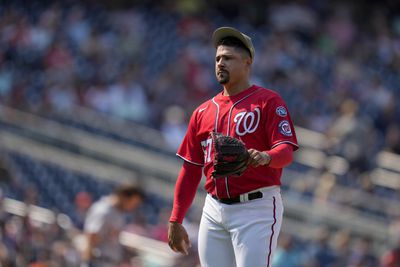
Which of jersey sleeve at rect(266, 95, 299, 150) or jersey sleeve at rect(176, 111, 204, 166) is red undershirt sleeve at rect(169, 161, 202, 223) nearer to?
jersey sleeve at rect(176, 111, 204, 166)

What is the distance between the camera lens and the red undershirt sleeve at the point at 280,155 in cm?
491

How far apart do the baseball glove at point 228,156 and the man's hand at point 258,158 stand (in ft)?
0.08

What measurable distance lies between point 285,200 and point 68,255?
3696mm

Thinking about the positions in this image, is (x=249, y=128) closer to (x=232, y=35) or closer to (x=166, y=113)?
(x=232, y=35)

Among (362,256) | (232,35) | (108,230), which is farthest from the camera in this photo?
(362,256)

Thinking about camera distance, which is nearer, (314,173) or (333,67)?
(314,173)

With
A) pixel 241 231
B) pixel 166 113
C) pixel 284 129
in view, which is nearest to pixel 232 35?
pixel 284 129

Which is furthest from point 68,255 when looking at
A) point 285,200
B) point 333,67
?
point 333,67

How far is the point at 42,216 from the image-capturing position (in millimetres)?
9930

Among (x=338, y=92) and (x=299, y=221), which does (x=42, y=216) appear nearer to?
(x=299, y=221)

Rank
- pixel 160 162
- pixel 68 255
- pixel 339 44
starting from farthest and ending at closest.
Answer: pixel 339 44 → pixel 160 162 → pixel 68 255

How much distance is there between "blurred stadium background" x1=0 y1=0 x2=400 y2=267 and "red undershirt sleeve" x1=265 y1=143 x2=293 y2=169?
3914 millimetres

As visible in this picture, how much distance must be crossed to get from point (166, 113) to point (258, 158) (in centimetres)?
903

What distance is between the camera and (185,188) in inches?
215
